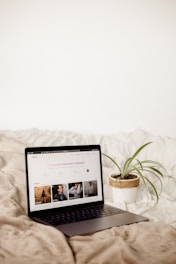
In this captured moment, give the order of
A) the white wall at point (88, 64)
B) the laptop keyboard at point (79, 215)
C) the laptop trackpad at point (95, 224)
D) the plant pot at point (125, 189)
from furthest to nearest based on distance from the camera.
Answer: the white wall at point (88, 64)
the plant pot at point (125, 189)
the laptop keyboard at point (79, 215)
the laptop trackpad at point (95, 224)

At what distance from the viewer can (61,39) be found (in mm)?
2346

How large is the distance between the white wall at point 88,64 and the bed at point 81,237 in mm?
544

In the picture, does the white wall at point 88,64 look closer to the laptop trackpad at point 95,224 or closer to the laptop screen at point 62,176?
the laptop screen at point 62,176

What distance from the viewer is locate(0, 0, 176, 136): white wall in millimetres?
2324

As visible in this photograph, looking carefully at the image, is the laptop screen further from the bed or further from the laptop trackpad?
the laptop trackpad

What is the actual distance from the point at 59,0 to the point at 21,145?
1.10m

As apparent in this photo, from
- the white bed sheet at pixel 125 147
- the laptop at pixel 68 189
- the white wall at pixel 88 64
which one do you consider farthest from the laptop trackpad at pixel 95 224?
the white wall at pixel 88 64

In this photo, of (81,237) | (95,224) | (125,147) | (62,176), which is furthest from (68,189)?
(125,147)

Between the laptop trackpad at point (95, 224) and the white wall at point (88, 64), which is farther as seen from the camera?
the white wall at point (88, 64)

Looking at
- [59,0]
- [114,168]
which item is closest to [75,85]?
[59,0]

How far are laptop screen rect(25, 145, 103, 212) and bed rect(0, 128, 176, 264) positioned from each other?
103mm

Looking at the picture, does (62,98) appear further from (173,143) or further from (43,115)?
(173,143)

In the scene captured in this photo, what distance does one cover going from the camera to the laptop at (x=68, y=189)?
129 centimetres

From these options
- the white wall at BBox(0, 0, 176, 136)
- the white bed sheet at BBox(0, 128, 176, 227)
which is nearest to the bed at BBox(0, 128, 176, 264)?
the white bed sheet at BBox(0, 128, 176, 227)
